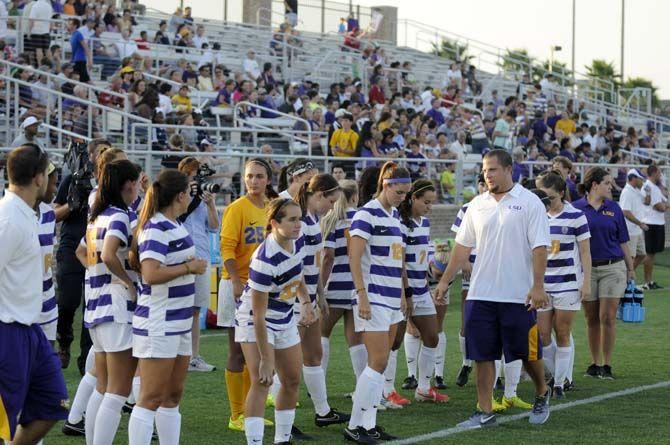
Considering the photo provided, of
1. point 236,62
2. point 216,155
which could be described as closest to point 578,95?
point 236,62

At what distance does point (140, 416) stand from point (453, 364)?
5766 mm

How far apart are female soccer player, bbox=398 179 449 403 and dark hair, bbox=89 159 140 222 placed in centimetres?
285

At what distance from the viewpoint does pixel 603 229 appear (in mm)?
10898

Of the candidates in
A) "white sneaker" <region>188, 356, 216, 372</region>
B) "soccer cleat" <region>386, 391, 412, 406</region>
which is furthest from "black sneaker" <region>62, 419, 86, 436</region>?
"white sneaker" <region>188, 356, 216, 372</region>

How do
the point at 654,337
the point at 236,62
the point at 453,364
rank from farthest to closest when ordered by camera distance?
the point at 236,62 → the point at 654,337 → the point at 453,364

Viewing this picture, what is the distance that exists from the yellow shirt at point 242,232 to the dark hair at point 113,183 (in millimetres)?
1233

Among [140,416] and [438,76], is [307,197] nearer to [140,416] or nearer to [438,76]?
[140,416]

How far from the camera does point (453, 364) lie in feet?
38.7

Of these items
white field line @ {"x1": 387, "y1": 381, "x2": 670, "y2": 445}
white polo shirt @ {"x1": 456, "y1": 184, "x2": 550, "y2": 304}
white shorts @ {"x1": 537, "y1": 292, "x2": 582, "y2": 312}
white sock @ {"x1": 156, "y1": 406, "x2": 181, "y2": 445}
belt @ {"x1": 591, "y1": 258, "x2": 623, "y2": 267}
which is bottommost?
white field line @ {"x1": 387, "y1": 381, "x2": 670, "y2": 445}

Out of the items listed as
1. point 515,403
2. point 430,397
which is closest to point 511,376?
point 515,403

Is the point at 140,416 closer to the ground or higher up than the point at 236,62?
closer to the ground

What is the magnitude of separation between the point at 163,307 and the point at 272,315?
0.85m

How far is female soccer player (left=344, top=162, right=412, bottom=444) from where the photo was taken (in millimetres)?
7984

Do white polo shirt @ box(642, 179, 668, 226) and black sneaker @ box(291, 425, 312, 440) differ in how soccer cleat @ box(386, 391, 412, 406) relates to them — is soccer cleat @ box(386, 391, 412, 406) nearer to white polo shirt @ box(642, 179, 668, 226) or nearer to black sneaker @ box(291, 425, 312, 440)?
black sneaker @ box(291, 425, 312, 440)
